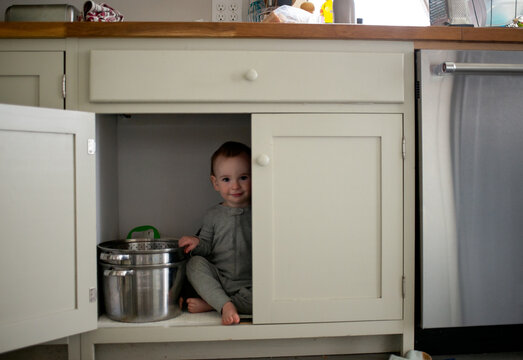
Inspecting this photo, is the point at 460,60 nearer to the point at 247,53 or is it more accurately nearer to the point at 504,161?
the point at 504,161

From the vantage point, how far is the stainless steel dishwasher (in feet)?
4.06

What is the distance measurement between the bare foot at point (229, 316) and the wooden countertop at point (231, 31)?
695mm

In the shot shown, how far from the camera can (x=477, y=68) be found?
123cm

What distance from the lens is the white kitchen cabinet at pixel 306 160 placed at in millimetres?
1229

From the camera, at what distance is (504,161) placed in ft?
4.11

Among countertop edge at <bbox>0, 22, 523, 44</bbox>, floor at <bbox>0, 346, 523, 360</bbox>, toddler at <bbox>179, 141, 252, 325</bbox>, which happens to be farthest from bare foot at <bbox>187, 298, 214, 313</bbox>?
countertop edge at <bbox>0, 22, 523, 44</bbox>

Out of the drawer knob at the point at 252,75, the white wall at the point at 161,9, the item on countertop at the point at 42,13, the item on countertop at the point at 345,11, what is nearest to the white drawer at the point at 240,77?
the drawer knob at the point at 252,75

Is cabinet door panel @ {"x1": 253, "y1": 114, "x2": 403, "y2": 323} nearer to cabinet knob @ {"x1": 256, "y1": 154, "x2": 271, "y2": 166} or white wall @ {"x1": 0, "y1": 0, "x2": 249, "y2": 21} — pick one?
cabinet knob @ {"x1": 256, "y1": 154, "x2": 271, "y2": 166}

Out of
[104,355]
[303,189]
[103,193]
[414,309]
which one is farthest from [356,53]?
[104,355]

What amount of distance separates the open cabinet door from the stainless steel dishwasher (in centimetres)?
84

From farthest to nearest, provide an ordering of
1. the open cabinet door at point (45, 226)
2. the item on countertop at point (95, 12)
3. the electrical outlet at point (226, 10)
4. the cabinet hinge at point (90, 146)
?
the electrical outlet at point (226, 10)
the item on countertop at point (95, 12)
the cabinet hinge at point (90, 146)
the open cabinet door at point (45, 226)

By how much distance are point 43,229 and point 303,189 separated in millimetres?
620

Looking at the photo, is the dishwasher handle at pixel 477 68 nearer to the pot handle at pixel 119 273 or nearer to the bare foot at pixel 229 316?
the bare foot at pixel 229 316

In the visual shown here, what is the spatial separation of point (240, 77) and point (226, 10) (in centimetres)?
63
